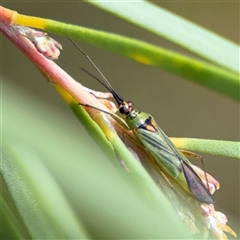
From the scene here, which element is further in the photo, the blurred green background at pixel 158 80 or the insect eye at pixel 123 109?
the blurred green background at pixel 158 80

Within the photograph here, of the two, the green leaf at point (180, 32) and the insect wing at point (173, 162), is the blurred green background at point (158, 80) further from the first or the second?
the green leaf at point (180, 32)

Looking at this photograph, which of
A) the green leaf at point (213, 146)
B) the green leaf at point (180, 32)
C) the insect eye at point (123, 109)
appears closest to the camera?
the green leaf at point (180, 32)

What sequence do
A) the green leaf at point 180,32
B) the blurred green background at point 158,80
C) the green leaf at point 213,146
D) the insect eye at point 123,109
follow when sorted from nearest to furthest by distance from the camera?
the green leaf at point 180,32 < the green leaf at point 213,146 < the insect eye at point 123,109 < the blurred green background at point 158,80

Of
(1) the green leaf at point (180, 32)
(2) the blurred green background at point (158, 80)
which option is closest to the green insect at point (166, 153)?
(1) the green leaf at point (180, 32)

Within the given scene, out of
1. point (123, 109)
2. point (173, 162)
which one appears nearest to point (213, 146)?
point (173, 162)

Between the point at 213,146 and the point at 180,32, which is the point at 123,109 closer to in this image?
the point at 213,146

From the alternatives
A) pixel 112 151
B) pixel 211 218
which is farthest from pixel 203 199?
pixel 112 151

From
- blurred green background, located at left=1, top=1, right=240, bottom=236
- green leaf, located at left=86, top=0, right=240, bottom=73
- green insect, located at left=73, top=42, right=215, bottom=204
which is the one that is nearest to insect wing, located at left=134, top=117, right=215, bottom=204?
green insect, located at left=73, top=42, right=215, bottom=204

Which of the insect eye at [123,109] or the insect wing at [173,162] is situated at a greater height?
the insect eye at [123,109]
